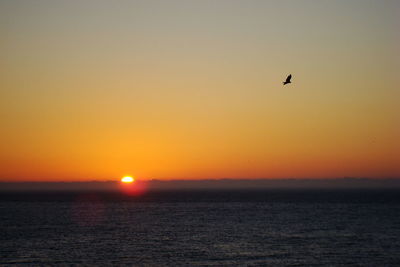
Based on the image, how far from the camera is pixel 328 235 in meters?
80.8

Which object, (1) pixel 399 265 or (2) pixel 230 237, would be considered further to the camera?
(2) pixel 230 237

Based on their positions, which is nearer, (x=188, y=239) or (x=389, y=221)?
(x=188, y=239)

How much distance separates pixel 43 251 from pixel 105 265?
12184mm

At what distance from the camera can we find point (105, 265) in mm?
55406

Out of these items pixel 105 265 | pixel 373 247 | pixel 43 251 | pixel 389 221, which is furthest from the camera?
pixel 389 221

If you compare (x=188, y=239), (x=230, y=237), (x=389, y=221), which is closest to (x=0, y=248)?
(x=188, y=239)

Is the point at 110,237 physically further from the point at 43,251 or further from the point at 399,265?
the point at 399,265

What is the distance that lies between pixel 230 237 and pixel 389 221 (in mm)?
43182

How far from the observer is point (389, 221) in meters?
107

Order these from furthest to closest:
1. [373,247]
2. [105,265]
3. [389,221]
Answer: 1. [389,221]
2. [373,247]
3. [105,265]

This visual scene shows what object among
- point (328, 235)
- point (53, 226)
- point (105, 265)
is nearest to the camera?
point (105, 265)

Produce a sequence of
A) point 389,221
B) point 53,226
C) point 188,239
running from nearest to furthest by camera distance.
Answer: point 188,239, point 53,226, point 389,221

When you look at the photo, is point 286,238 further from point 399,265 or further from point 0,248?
point 0,248

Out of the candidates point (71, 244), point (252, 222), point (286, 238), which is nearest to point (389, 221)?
point (252, 222)
